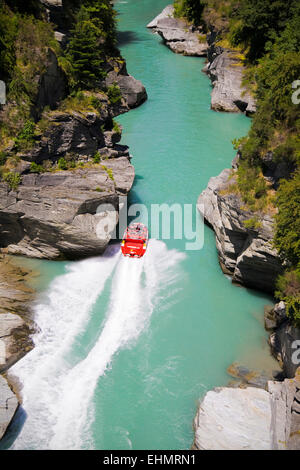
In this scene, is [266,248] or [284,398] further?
[266,248]

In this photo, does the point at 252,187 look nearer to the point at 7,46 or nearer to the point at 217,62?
the point at 7,46

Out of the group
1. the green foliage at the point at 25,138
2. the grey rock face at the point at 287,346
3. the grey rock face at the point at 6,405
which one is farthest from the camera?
the green foliage at the point at 25,138

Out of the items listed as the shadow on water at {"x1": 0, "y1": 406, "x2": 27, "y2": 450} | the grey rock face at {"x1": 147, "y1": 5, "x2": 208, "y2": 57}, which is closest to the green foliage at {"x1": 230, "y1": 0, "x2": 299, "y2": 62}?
the grey rock face at {"x1": 147, "y1": 5, "x2": 208, "y2": 57}

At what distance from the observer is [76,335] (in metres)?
25.4

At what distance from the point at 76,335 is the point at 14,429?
5.78 m

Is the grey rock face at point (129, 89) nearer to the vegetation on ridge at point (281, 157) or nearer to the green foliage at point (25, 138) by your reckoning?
the vegetation on ridge at point (281, 157)

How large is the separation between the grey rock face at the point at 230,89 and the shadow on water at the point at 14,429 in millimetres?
34530

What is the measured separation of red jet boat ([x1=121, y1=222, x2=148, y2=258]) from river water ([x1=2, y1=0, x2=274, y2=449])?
524mm

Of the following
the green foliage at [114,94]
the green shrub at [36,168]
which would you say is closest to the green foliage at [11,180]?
the green shrub at [36,168]

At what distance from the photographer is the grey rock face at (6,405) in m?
20.2

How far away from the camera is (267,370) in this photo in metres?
23.8

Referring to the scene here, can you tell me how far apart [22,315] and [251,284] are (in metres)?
13.2
